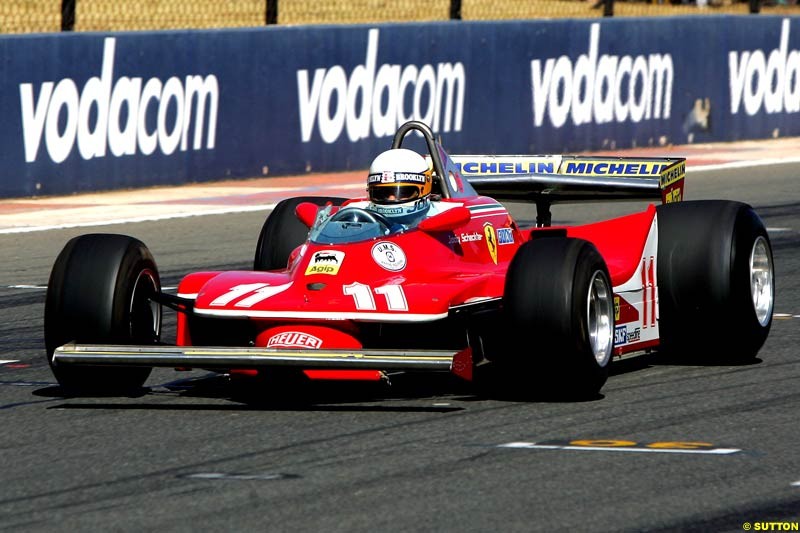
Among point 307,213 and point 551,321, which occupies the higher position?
point 307,213

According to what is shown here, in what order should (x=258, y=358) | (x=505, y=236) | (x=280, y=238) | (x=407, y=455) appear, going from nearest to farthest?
(x=407, y=455) → (x=258, y=358) → (x=505, y=236) → (x=280, y=238)

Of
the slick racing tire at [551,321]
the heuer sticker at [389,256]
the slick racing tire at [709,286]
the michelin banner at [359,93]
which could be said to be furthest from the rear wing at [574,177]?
the michelin banner at [359,93]

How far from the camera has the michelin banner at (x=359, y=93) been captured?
706 inches

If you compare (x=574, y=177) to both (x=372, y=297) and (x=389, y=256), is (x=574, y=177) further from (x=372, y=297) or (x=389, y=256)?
(x=372, y=297)

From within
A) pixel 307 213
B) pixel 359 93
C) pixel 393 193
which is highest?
pixel 359 93

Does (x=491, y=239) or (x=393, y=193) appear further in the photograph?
(x=491, y=239)

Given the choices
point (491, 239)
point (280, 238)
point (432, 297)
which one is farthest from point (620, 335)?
point (280, 238)

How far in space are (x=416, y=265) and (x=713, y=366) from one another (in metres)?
1.76

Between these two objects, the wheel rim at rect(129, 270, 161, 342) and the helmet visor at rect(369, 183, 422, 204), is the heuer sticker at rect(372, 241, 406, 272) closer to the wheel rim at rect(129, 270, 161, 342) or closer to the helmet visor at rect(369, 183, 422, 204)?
the helmet visor at rect(369, 183, 422, 204)

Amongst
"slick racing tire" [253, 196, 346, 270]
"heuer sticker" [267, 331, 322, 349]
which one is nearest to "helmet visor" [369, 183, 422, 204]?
"slick racing tire" [253, 196, 346, 270]

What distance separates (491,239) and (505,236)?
21 cm

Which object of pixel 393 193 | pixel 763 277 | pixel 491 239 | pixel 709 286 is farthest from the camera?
pixel 763 277

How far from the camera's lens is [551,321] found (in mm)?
7637

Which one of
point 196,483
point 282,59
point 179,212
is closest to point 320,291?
point 196,483
